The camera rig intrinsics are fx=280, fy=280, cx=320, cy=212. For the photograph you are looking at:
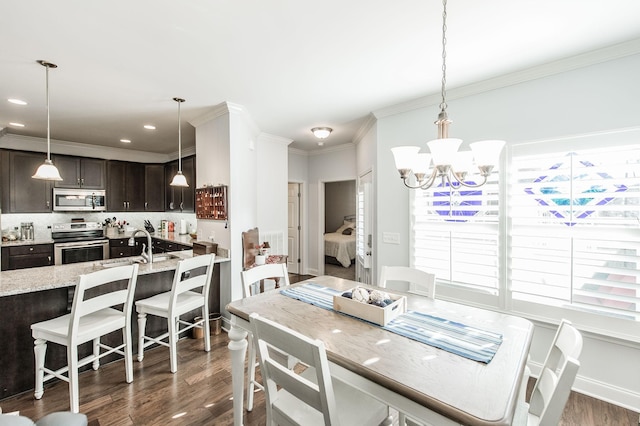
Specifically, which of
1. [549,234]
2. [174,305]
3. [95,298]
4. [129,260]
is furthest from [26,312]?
[549,234]

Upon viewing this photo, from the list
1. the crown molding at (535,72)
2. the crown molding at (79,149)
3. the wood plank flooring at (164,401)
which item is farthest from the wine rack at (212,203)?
the crown molding at (79,149)

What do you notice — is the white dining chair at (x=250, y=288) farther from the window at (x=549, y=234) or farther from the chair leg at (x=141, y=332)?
the window at (x=549, y=234)

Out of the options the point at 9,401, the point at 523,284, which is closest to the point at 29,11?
the point at 9,401

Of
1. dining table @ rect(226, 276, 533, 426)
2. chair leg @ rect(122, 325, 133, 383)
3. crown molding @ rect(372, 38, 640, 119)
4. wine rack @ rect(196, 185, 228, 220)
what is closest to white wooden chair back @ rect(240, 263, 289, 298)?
dining table @ rect(226, 276, 533, 426)

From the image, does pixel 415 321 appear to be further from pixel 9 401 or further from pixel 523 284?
pixel 9 401

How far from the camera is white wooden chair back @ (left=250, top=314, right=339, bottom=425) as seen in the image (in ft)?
3.49

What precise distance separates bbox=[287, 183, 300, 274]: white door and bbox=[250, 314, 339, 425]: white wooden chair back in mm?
4567

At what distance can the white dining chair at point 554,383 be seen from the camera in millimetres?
920

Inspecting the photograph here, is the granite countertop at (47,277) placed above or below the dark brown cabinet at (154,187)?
below

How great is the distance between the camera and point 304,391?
115 cm

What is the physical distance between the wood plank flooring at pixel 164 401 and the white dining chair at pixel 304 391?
2.68 ft

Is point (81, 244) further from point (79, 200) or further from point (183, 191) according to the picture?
point (183, 191)

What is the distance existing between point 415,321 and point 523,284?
60.7 inches

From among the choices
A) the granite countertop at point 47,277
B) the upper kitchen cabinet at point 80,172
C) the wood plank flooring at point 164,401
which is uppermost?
the upper kitchen cabinet at point 80,172
